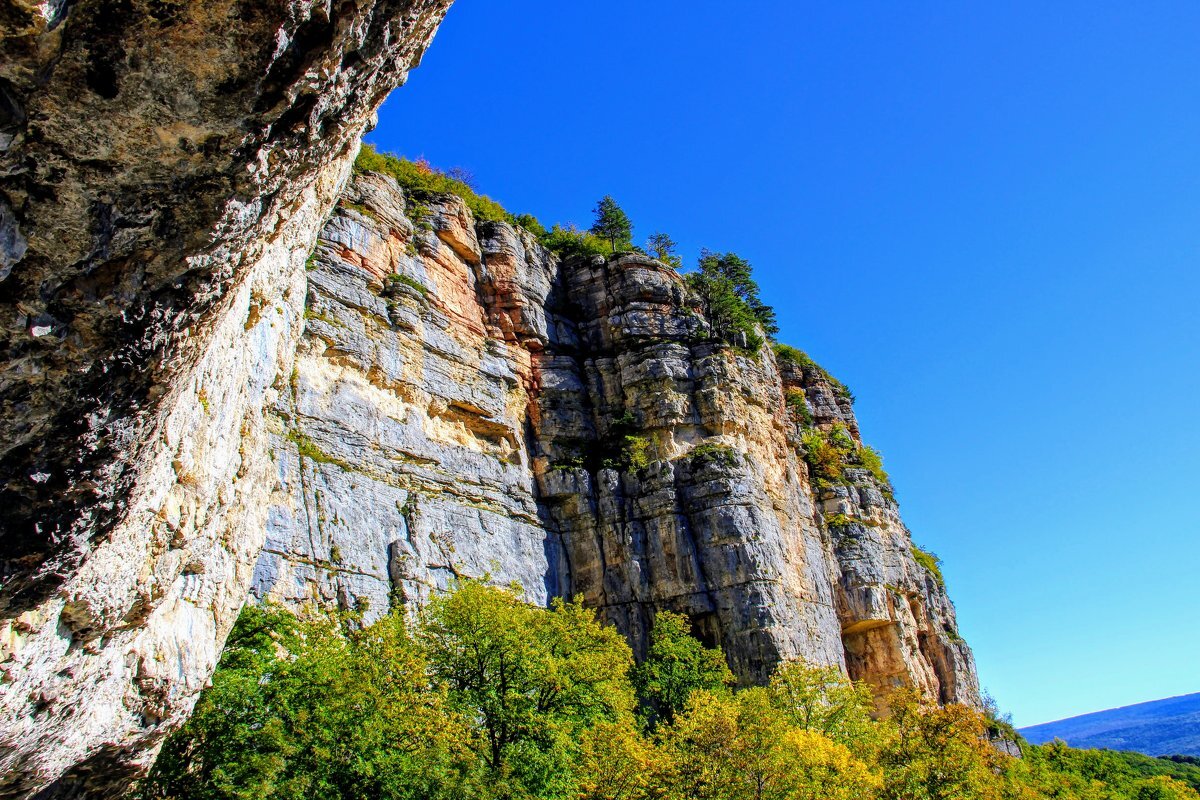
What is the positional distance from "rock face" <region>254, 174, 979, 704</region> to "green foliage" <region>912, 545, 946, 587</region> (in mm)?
7189

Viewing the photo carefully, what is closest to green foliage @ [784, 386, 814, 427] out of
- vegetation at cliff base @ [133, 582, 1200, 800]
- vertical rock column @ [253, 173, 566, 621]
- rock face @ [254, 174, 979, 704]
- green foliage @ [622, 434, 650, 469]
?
rock face @ [254, 174, 979, 704]

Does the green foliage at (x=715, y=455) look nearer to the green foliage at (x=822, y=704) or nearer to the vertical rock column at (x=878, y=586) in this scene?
the green foliage at (x=822, y=704)

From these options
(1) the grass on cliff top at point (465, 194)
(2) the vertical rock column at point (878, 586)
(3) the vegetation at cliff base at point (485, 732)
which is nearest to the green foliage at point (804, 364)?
(2) the vertical rock column at point (878, 586)

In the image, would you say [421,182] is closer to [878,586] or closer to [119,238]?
[878,586]

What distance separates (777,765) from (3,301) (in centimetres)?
2163

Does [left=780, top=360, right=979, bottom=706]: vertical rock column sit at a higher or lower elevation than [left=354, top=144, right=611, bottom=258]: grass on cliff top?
lower

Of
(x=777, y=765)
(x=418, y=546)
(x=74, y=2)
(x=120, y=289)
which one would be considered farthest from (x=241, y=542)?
(x=418, y=546)

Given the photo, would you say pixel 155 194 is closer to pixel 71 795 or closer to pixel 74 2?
pixel 74 2

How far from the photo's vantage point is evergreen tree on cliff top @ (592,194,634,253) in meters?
62.7

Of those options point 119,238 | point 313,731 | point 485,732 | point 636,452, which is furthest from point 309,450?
point 119,238

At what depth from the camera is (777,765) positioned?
879 inches

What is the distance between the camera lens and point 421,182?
46750 mm

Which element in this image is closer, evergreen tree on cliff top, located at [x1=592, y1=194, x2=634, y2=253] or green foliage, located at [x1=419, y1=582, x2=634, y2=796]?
green foliage, located at [x1=419, y1=582, x2=634, y2=796]

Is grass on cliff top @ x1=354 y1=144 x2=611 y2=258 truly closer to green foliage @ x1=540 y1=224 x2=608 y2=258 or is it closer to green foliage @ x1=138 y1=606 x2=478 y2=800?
green foliage @ x1=540 y1=224 x2=608 y2=258
